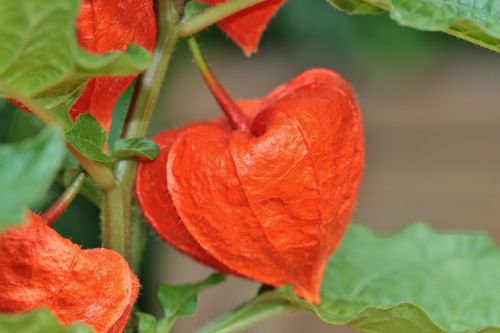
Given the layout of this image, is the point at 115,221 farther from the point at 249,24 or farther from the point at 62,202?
the point at 249,24

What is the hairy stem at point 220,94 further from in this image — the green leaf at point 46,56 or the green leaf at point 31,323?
the green leaf at point 31,323

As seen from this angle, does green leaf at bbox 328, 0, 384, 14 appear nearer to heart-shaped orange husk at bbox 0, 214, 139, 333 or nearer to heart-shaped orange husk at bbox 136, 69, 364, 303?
heart-shaped orange husk at bbox 136, 69, 364, 303

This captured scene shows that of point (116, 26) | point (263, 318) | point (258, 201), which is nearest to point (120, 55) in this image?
point (116, 26)

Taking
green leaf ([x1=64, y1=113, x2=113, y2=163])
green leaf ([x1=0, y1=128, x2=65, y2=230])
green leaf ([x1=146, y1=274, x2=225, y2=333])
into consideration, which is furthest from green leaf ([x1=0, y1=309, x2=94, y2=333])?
green leaf ([x1=146, y1=274, x2=225, y2=333])

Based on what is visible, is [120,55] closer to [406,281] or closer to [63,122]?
[63,122]

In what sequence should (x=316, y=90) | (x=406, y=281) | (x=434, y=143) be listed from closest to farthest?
(x=316, y=90), (x=406, y=281), (x=434, y=143)

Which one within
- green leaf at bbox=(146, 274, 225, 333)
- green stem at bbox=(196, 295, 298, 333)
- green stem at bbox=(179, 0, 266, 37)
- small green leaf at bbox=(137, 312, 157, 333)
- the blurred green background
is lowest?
the blurred green background

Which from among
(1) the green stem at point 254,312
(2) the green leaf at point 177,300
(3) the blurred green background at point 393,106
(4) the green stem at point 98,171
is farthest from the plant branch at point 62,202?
(3) the blurred green background at point 393,106
